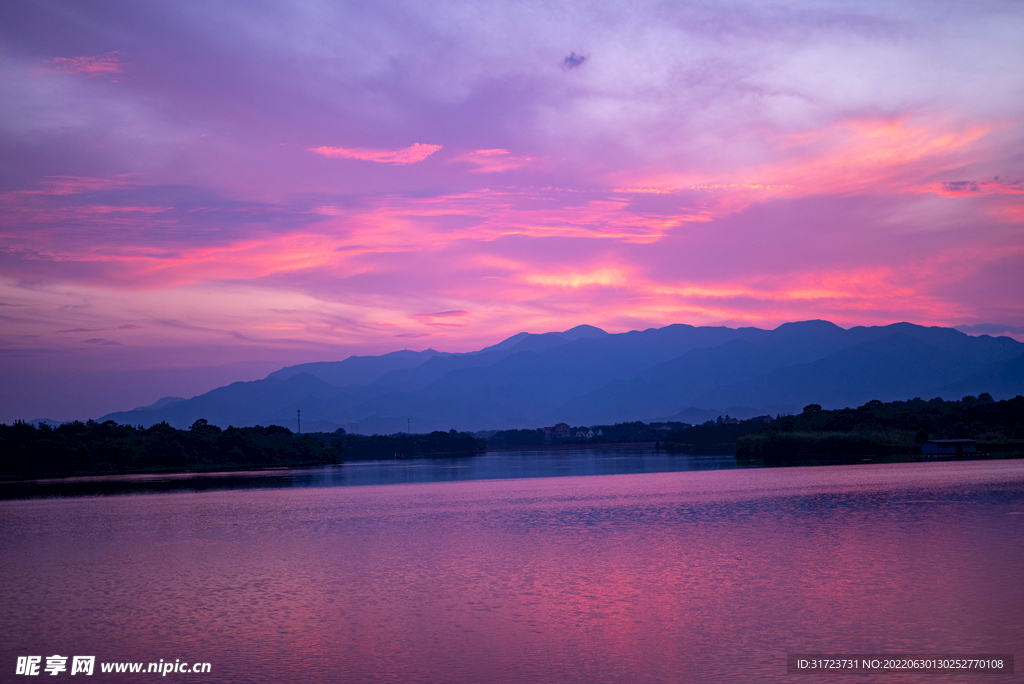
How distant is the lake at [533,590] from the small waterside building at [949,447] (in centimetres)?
6024

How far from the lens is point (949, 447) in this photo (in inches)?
4021

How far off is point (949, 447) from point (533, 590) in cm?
9466

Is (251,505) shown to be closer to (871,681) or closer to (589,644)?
(589,644)

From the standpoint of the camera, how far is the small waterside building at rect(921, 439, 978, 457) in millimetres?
101062

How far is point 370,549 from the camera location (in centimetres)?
3462

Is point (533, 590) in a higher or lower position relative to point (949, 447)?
lower

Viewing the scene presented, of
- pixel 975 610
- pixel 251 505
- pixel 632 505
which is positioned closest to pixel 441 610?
pixel 975 610

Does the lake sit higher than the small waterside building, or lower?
lower

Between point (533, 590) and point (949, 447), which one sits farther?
point (949, 447)

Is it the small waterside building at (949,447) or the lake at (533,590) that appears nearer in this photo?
the lake at (533,590)

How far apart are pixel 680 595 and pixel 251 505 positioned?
144 feet

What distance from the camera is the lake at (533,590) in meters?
17.5

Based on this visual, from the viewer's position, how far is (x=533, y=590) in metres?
24.5

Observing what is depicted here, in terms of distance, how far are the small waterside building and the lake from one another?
6024 centimetres
